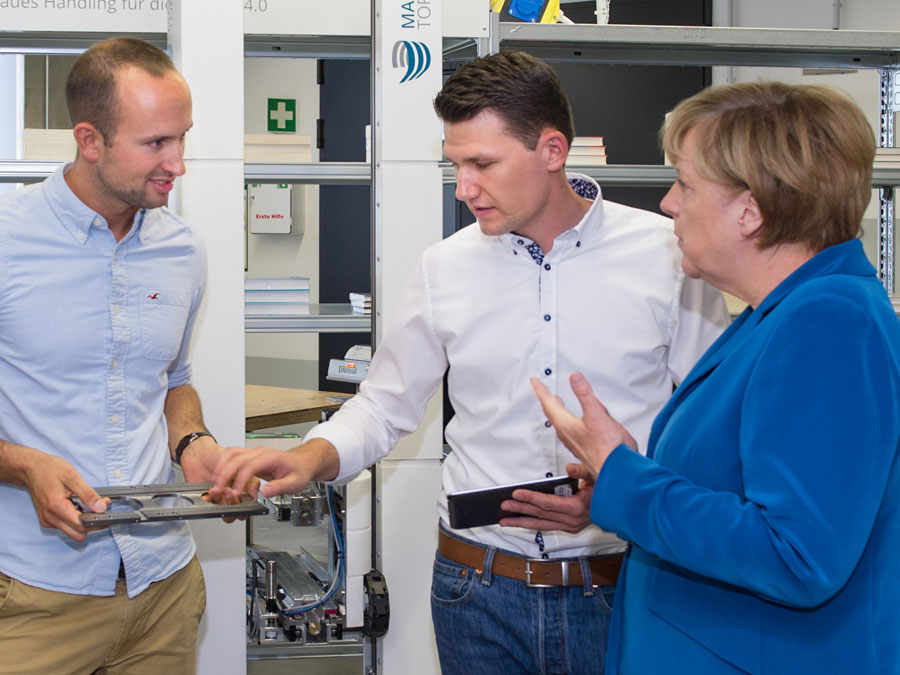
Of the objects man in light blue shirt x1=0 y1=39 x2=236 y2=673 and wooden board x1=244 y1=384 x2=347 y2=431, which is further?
wooden board x1=244 y1=384 x2=347 y2=431

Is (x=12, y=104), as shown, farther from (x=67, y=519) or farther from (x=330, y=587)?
(x=67, y=519)

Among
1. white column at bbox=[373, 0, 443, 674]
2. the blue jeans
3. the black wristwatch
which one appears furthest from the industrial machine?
the blue jeans

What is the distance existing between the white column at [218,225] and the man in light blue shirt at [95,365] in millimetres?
637

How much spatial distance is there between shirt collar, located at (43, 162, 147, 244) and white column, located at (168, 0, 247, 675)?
732 mm

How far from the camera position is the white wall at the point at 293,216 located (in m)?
7.29

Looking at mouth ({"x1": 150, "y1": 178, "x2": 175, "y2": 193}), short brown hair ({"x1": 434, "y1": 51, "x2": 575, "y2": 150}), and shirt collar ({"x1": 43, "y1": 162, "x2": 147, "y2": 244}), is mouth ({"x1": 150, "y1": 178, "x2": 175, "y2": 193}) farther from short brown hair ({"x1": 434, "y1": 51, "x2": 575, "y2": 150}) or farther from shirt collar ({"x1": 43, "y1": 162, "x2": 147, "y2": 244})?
short brown hair ({"x1": 434, "y1": 51, "x2": 575, "y2": 150})

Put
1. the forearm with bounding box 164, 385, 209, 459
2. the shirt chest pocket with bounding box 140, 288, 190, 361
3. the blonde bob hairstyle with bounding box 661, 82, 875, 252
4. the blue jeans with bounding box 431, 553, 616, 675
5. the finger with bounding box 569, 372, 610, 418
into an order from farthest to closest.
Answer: the forearm with bounding box 164, 385, 209, 459 < the shirt chest pocket with bounding box 140, 288, 190, 361 < the blue jeans with bounding box 431, 553, 616, 675 < the finger with bounding box 569, 372, 610, 418 < the blonde bob hairstyle with bounding box 661, 82, 875, 252

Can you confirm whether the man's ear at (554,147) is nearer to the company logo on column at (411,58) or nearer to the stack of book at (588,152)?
the company logo on column at (411,58)

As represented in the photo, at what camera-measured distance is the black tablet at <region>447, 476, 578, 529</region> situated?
1447 millimetres

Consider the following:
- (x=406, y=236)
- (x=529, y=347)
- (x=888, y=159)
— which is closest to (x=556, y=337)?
(x=529, y=347)

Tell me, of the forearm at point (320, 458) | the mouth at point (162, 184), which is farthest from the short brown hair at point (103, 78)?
the forearm at point (320, 458)

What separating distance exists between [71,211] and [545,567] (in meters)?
1.06

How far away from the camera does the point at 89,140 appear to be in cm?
171

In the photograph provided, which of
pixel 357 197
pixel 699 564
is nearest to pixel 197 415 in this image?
pixel 699 564
